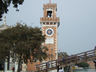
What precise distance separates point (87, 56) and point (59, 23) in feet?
169

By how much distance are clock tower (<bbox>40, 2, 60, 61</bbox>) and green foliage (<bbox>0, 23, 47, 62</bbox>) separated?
3062 cm

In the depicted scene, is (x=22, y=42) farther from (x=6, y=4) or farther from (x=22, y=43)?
(x=6, y=4)

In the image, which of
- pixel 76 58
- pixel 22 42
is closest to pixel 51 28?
pixel 22 42

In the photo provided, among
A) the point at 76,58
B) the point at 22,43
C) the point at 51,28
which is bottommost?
the point at 76,58

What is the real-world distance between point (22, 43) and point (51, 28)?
120ft

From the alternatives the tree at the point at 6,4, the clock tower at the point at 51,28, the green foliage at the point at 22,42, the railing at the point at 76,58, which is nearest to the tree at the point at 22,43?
the green foliage at the point at 22,42

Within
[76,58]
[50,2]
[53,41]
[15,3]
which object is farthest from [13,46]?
[50,2]

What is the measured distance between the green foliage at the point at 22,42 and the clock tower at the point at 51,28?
100 ft

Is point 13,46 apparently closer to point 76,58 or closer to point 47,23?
point 76,58

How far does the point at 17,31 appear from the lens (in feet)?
141

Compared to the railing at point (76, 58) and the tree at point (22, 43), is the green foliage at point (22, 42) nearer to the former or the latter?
the tree at point (22, 43)

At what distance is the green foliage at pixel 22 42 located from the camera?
42.2 meters

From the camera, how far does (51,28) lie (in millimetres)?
77750

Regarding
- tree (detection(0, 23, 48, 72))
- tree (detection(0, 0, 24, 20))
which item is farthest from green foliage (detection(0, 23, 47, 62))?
tree (detection(0, 0, 24, 20))
